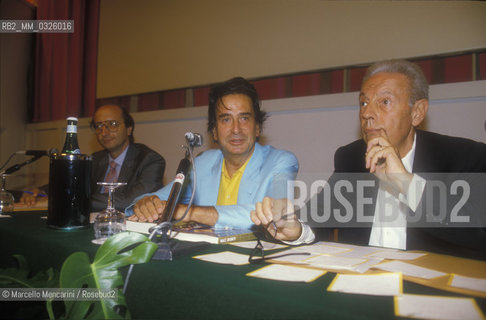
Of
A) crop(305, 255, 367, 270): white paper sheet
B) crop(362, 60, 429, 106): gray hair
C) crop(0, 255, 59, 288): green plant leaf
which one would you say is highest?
crop(362, 60, 429, 106): gray hair

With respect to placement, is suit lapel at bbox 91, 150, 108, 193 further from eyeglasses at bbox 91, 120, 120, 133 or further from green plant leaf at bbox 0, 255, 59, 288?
green plant leaf at bbox 0, 255, 59, 288

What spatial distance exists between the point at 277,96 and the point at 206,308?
2.39m

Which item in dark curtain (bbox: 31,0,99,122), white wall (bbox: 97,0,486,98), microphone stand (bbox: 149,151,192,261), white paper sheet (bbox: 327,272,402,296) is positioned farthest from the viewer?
dark curtain (bbox: 31,0,99,122)

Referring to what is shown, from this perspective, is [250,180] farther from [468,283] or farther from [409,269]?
[468,283]

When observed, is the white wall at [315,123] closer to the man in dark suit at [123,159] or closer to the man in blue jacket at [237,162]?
the man in dark suit at [123,159]

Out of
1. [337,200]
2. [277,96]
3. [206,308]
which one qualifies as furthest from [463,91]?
[206,308]

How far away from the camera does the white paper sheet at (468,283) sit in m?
0.64

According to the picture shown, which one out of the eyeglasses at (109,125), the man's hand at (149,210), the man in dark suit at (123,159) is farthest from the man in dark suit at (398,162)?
the eyeglasses at (109,125)

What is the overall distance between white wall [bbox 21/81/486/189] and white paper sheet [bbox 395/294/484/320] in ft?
6.27

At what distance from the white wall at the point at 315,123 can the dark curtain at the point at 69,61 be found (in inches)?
17.0

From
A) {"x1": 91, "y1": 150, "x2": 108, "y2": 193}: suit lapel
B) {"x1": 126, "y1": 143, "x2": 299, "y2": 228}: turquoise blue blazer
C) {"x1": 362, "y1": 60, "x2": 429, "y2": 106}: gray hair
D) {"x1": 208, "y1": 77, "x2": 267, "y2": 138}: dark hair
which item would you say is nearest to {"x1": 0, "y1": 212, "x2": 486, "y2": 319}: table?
{"x1": 126, "y1": 143, "x2": 299, "y2": 228}: turquoise blue blazer

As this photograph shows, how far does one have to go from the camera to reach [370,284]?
0.64 m

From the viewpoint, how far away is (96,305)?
26.0 inches

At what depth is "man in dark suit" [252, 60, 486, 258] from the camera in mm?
1253
